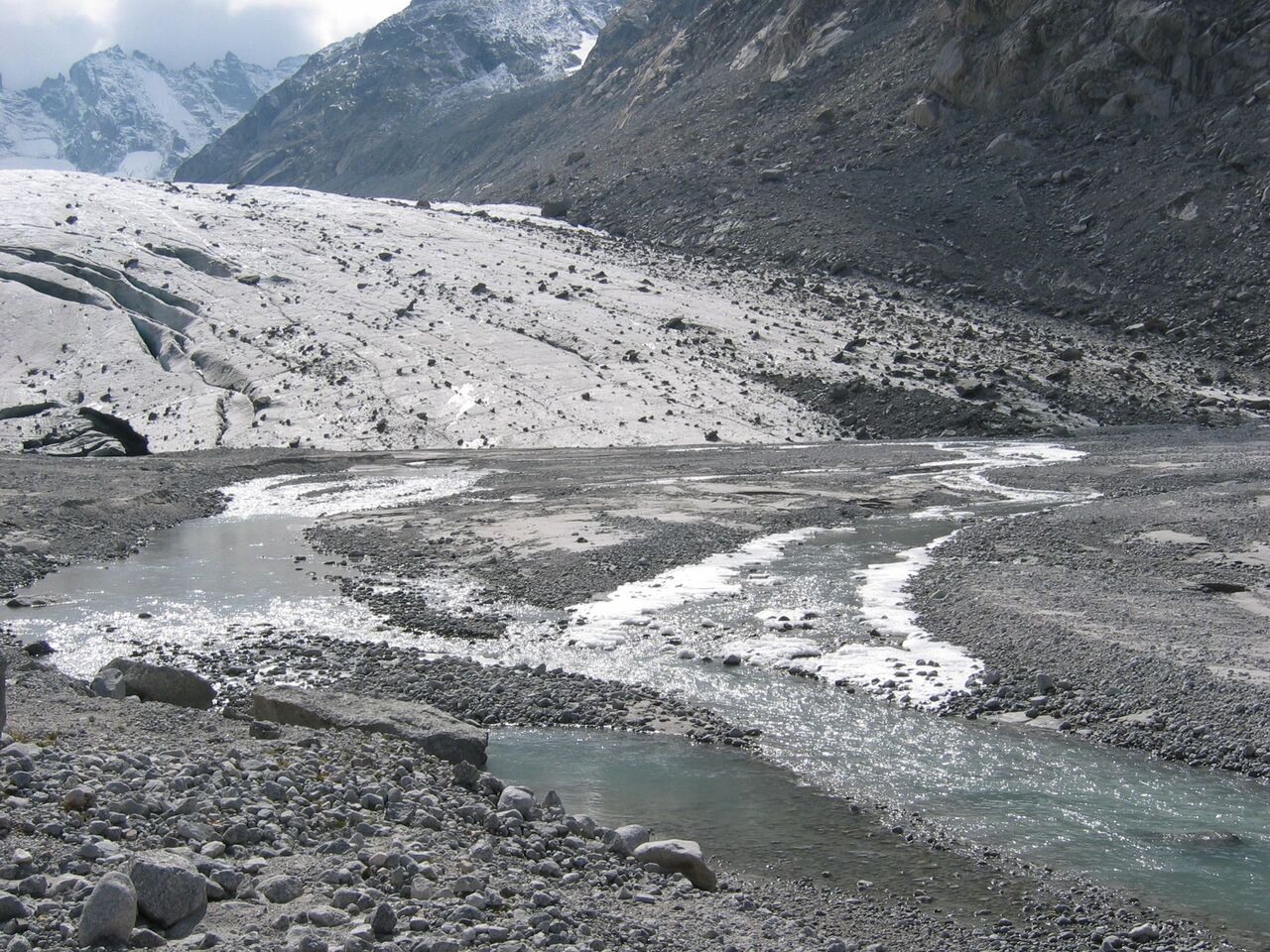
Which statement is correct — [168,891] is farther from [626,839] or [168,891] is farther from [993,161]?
[993,161]

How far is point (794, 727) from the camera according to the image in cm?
1290

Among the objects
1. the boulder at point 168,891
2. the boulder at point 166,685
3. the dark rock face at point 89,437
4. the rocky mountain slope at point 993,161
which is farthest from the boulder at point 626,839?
the rocky mountain slope at point 993,161

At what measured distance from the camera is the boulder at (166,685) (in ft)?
42.3

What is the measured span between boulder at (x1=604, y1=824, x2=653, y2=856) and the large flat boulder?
2.46m

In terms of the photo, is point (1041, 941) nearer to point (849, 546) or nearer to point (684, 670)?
point (684, 670)

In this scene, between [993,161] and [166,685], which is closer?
[166,685]

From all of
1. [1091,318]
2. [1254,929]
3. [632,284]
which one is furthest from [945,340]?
[1254,929]

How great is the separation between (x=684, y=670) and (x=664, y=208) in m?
66.7

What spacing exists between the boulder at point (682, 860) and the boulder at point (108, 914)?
12.5 ft

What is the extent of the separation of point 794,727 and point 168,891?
25.5ft

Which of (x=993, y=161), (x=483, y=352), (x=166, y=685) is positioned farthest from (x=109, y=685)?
(x=993, y=161)

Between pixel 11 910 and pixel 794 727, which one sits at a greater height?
pixel 11 910

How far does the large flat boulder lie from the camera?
1116cm

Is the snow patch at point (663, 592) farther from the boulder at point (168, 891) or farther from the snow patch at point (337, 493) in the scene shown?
the snow patch at point (337, 493)
